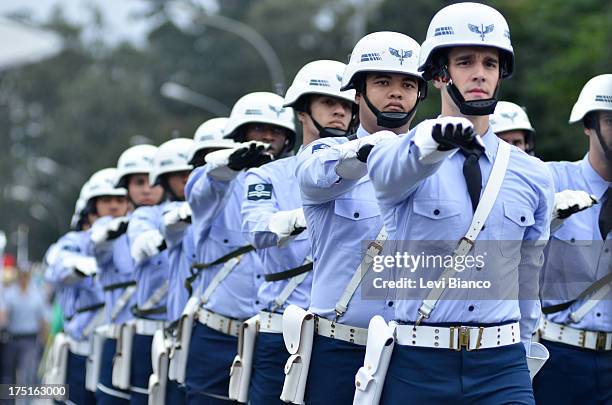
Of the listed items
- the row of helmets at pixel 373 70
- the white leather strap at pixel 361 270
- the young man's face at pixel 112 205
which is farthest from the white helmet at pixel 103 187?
the white leather strap at pixel 361 270

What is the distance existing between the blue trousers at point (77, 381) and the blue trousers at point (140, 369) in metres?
2.36

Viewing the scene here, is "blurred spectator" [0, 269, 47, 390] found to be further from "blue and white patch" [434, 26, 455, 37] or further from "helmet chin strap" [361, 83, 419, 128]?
"blue and white patch" [434, 26, 455, 37]

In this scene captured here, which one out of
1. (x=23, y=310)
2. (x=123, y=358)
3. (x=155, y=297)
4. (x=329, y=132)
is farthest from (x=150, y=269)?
(x=23, y=310)

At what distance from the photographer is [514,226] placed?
693 centimetres

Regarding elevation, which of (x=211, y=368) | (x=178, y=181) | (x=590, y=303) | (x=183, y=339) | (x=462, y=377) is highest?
(x=178, y=181)

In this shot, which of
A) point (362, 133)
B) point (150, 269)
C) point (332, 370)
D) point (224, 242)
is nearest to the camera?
point (362, 133)

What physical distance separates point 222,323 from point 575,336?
299 centimetres

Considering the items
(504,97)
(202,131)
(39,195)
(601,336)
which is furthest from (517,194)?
(39,195)

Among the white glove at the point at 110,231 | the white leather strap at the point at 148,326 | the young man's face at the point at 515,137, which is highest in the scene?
the young man's face at the point at 515,137

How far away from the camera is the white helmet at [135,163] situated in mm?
15141

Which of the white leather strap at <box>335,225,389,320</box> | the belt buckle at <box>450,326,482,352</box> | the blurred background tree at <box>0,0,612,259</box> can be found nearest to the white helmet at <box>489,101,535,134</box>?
the white leather strap at <box>335,225,389,320</box>

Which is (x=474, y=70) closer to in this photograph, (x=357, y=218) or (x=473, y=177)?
(x=473, y=177)

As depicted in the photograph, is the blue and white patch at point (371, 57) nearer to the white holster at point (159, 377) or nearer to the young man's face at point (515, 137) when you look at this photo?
the young man's face at point (515, 137)

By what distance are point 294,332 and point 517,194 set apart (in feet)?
6.94
